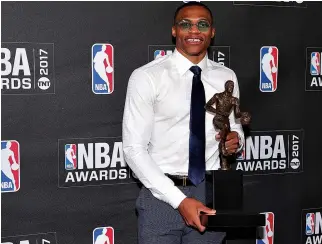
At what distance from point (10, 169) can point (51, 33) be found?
66 centimetres

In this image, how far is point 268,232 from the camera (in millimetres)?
3422

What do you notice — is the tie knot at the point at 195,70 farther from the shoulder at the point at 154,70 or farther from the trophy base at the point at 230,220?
the trophy base at the point at 230,220

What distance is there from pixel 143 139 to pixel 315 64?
1339 millimetres

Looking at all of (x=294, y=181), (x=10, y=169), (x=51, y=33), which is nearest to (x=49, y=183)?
(x=10, y=169)

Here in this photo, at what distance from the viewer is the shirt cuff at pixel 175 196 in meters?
2.40

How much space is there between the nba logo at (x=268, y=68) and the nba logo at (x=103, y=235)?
3.53 ft

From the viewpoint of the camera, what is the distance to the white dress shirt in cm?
245

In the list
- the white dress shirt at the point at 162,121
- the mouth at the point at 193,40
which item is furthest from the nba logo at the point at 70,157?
the mouth at the point at 193,40

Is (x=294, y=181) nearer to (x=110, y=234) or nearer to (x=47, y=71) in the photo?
(x=110, y=234)

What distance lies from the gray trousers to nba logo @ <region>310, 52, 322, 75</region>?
120 centimetres

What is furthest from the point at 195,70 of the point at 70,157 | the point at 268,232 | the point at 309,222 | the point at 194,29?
the point at 309,222

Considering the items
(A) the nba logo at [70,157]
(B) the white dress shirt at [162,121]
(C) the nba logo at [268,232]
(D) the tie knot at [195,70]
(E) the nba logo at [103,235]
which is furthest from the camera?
(C) the nba logo at [268,232]

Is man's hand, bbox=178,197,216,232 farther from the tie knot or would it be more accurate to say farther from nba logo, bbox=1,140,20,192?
nba logo, bbox=1,140,20,192

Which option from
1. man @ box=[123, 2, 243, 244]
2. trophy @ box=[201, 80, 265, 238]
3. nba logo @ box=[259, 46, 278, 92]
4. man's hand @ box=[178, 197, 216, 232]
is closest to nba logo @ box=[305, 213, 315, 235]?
nba logo @ box=[259, 46, 278, 92]
